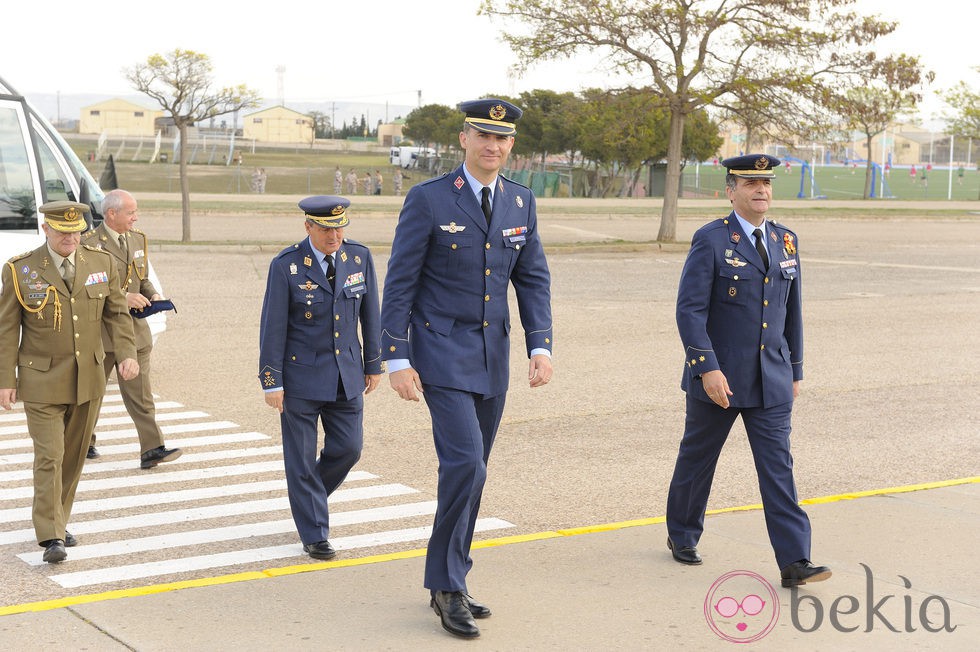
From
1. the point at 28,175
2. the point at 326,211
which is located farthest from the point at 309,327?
the point at 28,175

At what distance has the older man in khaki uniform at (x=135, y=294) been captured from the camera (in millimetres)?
8250

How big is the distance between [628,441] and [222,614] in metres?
4.46

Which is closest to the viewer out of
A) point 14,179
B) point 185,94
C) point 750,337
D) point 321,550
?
point 750,337

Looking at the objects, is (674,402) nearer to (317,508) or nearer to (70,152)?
(317,508)

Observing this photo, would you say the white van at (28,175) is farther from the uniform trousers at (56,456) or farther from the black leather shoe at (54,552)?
the black leather shoe at (54,552)

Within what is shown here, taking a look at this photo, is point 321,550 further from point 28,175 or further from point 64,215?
point 28,175

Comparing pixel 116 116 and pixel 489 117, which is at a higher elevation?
pixel 116 116

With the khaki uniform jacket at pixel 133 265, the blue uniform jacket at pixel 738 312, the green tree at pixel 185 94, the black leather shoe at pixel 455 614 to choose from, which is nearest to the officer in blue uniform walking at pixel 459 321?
the black leather shoe at pixel 455 614

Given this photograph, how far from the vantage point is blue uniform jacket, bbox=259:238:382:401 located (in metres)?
6.36

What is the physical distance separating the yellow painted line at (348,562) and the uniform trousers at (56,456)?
764 millimetres

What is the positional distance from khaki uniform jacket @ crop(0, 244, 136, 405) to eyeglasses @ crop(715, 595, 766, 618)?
3.32 meters

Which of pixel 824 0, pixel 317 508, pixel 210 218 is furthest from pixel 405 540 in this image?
pixel 210 218

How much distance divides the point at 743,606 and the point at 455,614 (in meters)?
1.33

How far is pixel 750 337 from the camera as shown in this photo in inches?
234
